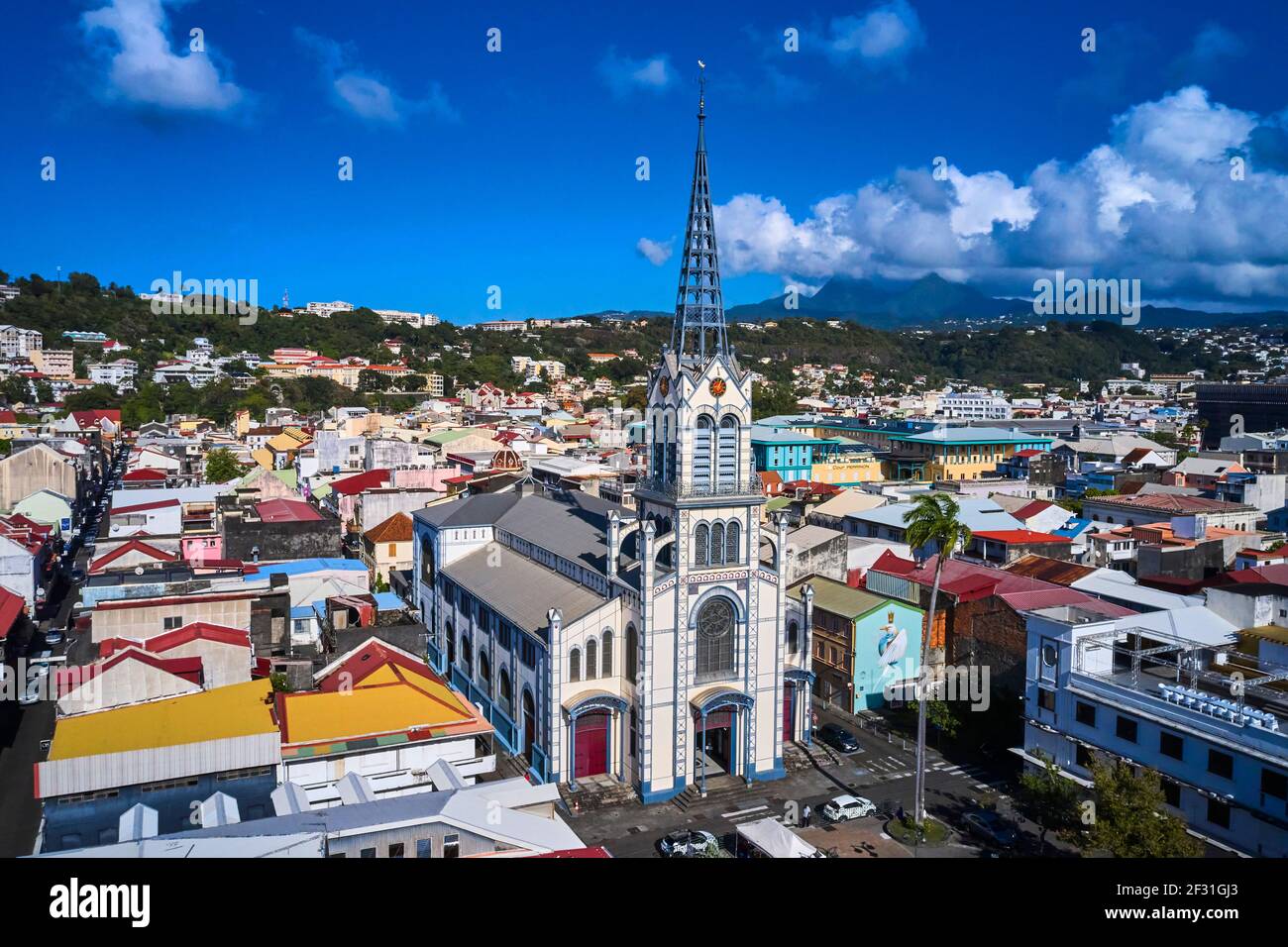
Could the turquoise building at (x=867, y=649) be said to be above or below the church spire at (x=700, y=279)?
below

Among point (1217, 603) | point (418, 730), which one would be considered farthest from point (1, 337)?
point (1217, 603)

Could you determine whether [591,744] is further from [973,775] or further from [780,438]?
[780,438]

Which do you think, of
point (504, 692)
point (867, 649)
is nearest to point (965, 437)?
point (867, 649)

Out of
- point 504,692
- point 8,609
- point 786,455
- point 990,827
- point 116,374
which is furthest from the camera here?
point 116,374

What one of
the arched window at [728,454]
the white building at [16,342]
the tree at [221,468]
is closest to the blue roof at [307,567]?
the arched window at [728,454]

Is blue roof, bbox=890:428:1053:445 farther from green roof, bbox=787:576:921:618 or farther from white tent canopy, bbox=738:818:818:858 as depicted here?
white tent canopy, bbox=738:818:818:858

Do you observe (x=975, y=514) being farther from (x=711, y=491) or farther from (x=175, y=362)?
(x=175, y=362)

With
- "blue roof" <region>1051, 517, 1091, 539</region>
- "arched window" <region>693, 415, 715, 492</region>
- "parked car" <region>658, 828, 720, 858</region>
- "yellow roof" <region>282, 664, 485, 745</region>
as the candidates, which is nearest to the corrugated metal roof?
"arched window" <region>693, 415, 715, 492</region>

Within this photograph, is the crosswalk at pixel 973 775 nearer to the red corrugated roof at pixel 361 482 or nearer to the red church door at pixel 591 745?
the red church door at pixel 591 745
